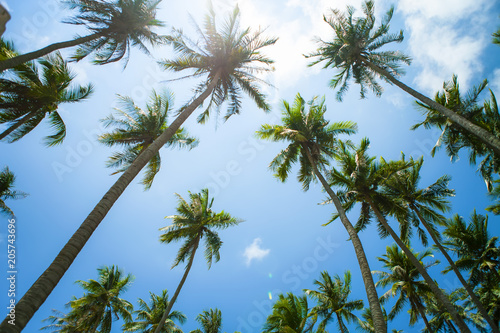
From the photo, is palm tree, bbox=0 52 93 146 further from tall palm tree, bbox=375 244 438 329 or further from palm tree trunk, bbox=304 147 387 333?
tall palm tree, bbox=375 244 438 329

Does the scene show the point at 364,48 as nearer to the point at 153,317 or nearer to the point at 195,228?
the point at 195,228

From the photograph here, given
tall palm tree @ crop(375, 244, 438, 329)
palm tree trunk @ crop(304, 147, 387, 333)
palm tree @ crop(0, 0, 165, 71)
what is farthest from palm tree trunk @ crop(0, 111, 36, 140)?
tall palm tree @ crop(375, 244, 438, 329)

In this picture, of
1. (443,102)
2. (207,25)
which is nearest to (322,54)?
(207,25)

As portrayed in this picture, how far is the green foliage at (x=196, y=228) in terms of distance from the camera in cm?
1663

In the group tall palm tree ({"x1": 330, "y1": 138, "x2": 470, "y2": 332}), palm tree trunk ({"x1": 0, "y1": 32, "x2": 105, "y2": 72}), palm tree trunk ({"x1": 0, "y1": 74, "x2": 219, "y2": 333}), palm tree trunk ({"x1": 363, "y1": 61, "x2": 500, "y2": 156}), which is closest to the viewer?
palm tree trunk ({"x1": 0, "y1": 74, "x2": 219, "y2": 333})

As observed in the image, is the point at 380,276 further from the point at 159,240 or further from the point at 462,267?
the point at 159,240

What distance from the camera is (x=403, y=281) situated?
17.9m

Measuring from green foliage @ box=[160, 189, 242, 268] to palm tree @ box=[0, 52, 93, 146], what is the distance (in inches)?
346

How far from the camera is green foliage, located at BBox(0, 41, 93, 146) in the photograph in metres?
10.6

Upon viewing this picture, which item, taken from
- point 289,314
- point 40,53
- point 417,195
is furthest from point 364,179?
point 40,53

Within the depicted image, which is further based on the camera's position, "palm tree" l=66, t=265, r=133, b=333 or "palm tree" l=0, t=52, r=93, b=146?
"palm tree" l=66, t=265, r=133, b=333

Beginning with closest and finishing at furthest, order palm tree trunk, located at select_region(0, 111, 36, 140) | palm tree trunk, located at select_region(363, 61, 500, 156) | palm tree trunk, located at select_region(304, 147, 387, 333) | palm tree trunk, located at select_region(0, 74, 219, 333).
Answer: palm tree trunk, located at select_region(0, 74, 219, 333)
palm tree trunk, located at select_region(304, 147, 387, 333)
palm tree trunk, located at select_region(363, 61, 500, 156)
palm tree trunk, located at select_region(0, 111, 36, 140)

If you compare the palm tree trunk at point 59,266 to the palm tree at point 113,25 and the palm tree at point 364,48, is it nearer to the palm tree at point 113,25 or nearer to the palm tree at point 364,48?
the palm tree at point 113,25

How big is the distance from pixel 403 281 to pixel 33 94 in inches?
1012
